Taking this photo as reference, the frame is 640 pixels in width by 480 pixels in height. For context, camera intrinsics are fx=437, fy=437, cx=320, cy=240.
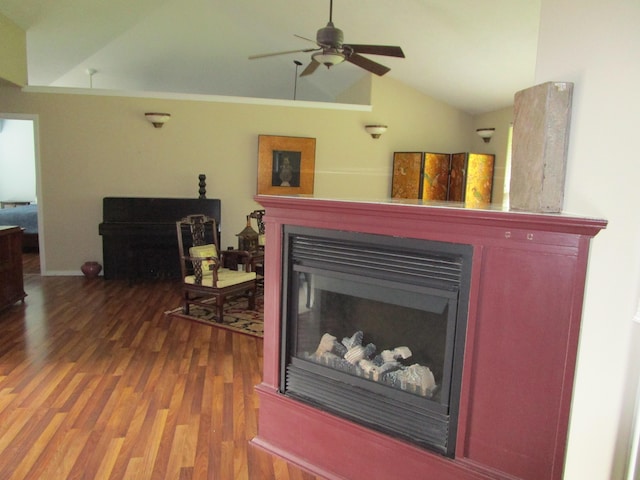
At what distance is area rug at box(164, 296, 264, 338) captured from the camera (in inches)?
A: 155

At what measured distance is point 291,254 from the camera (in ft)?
6.91

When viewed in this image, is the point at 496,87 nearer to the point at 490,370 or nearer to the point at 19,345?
the point at 490,370

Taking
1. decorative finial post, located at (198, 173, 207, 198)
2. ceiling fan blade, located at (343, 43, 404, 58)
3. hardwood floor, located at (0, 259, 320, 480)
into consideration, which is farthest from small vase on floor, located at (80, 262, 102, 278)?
ceiling fan blade, located at (343, 43, 404, 58)

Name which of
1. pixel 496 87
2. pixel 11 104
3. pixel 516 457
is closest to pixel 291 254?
pixel 516 457

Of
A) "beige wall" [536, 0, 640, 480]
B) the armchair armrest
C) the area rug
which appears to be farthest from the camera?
the armchair armrest

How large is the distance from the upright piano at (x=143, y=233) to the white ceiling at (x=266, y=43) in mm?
2216

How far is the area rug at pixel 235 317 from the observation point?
395 cm

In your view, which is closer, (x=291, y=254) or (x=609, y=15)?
(x=609, y=15)

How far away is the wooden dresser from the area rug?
1526mm

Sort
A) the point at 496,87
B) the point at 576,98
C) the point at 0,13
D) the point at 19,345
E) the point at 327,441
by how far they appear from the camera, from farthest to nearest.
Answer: the point at 496,87
the point at 0,13
the point at 19,345
the point at 327,441
the point at 576,98

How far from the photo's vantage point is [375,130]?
6238mm

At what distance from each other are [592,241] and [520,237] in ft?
0.80

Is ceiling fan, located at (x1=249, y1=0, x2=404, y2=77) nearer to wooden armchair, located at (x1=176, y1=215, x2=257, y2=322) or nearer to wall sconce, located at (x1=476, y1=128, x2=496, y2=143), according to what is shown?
wooden armchair, located at (x1=176, y1=215, x2=257, y2=322)

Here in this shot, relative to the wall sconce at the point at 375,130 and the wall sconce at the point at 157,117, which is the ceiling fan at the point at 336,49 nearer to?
the wall sconce at the point at 375,130
